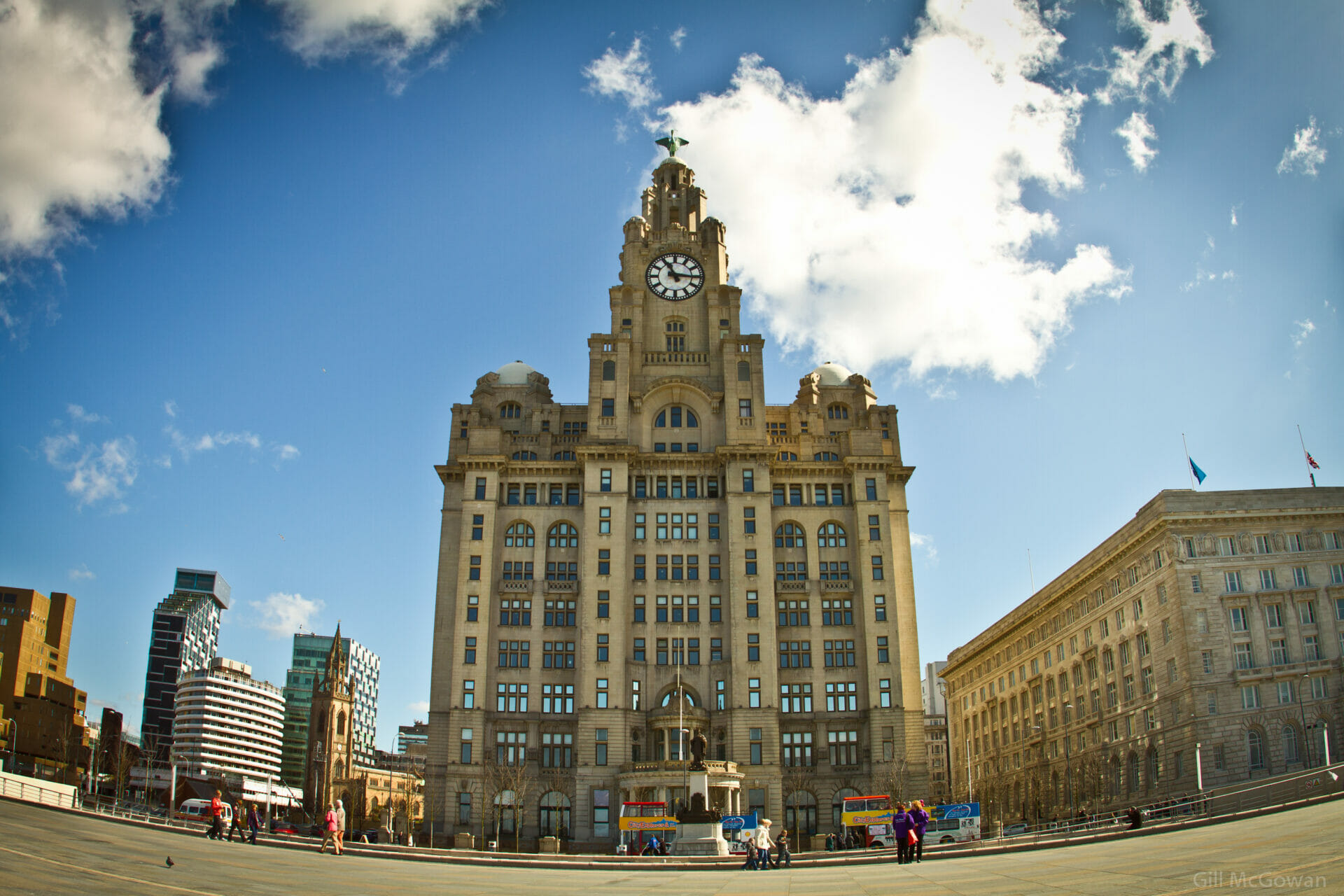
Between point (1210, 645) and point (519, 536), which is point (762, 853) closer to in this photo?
point (1210, 645)

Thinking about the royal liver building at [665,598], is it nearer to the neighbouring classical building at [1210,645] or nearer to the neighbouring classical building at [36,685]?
the neighbouring classical building at [1210,645]

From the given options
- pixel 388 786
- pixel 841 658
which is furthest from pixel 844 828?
pixel 388 786

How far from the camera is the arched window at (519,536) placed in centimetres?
9500

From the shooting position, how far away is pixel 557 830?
85.6 metres

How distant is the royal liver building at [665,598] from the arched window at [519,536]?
0.48ft

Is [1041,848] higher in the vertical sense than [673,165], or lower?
lower

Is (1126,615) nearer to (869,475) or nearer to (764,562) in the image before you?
(869,475)

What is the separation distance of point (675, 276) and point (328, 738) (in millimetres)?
106804

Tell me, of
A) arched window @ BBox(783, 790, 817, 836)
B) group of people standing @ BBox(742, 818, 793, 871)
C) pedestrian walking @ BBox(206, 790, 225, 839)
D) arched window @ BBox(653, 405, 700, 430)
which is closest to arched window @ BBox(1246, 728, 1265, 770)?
arched window @ BBox(783, 790, 817, 836)

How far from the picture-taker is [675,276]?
349ft

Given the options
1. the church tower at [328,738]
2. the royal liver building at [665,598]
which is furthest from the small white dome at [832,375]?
the church tower at [328,738]

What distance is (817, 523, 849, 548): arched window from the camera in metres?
96.1

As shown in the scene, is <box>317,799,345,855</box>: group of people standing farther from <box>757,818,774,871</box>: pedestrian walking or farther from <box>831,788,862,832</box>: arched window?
<box>831,788,862,832</box>: arched window

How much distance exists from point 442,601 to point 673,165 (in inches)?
2137
